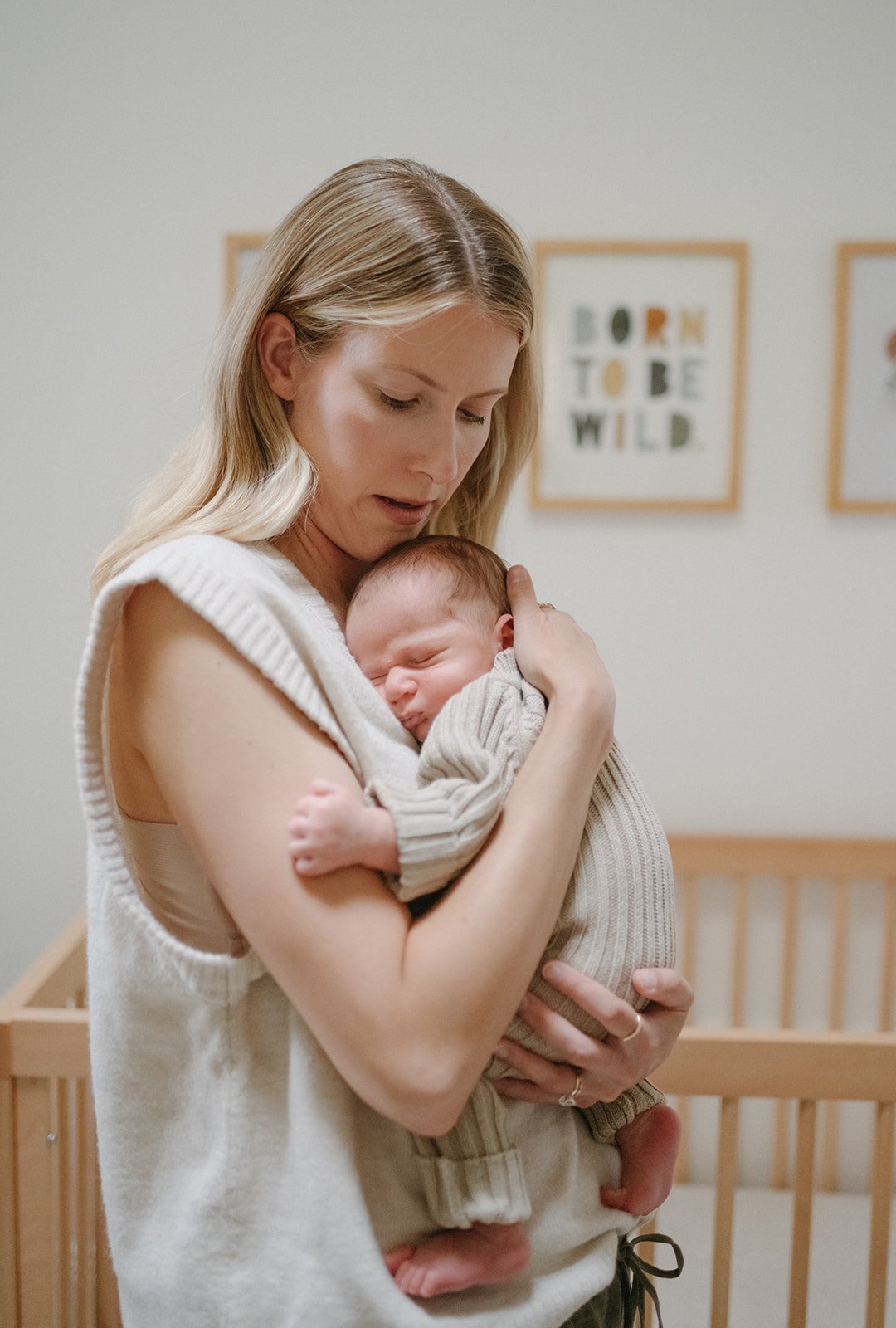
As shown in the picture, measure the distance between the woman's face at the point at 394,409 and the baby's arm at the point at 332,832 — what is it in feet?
1.18

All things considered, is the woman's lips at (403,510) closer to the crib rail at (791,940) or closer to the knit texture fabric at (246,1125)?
the knit texture fabric at (246,1125)

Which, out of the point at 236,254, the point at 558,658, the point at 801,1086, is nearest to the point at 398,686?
the point at 558,658

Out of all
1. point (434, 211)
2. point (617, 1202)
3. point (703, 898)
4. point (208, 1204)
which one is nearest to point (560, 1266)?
point (617, 1202)

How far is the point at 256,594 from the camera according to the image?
81 centimetres

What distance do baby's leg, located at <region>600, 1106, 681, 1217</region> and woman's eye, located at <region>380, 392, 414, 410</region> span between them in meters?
0.69

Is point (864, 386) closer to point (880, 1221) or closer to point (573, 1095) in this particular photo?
point (880, 1221)

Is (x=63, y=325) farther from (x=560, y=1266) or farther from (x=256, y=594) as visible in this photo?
(x=560, y=1266)

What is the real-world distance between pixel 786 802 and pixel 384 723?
1.80 meters

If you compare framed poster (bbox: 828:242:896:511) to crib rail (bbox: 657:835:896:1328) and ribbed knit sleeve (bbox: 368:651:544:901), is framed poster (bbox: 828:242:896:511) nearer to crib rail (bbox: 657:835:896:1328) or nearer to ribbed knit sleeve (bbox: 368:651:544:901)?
crib rail (bbox: 657:835:896:1328)

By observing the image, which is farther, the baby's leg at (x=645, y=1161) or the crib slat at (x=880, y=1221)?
the crib slat at (x=880, y=1221)

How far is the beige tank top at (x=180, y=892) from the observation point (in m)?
0.86

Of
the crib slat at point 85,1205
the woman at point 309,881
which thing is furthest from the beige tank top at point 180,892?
the crib slat at point 85,1205

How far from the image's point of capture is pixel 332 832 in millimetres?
718

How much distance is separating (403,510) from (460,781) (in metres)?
0.34
